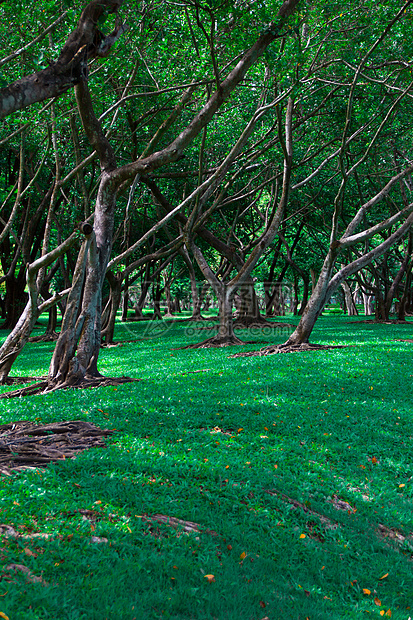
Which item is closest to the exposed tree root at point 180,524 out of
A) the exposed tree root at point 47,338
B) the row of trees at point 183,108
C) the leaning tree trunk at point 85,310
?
the row of trees at point 183,108

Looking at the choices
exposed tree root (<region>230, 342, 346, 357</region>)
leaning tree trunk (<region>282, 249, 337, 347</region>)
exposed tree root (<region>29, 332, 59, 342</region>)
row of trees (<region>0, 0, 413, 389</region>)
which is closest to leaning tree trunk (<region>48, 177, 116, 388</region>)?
row of trees (<region>0, 0, 413, 389</region>)

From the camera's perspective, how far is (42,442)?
5.06 metres

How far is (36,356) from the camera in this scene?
16.2 metres

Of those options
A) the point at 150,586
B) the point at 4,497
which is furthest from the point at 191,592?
the point at 4,497

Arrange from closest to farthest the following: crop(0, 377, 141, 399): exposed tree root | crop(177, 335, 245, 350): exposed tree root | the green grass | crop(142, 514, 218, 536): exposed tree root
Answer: the green grass
crop(142, 514, 218, 536): exposed tree root
crop(0, 377, 141, 399): exposed tree root
crop(177, 335, 245, 350): exposed tree root

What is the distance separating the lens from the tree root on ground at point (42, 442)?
455cm

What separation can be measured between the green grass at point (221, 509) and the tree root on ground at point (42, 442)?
0.22 m

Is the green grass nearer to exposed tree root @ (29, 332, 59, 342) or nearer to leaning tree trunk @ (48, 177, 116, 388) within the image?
leaning tree trunk @ (48, 177, 116, 388)

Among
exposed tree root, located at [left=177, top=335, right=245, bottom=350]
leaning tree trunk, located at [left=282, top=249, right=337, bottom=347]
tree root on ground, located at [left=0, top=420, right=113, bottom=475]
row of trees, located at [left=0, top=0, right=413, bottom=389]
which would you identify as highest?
row of trees, located at [left=0, top=0, right=413, bottom=389]

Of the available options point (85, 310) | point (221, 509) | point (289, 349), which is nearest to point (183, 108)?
point (85, 310)

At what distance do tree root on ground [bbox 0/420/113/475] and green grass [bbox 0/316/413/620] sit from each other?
0.22m

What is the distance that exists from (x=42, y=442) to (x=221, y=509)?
218 centimetres

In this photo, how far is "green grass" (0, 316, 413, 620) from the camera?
117 inches

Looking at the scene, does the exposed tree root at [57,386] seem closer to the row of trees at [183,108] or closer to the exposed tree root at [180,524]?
the row of trees at [183,108]
